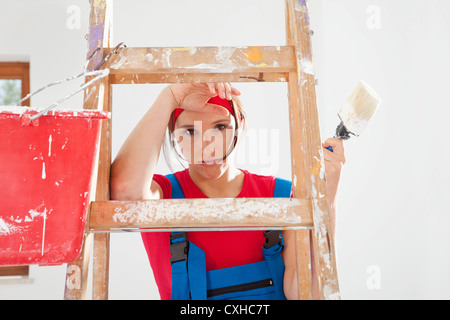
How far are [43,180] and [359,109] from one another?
61 cm

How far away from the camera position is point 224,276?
1.09 meters

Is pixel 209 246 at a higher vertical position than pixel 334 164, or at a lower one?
lower

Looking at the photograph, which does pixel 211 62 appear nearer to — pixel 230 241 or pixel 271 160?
pixel 230 241

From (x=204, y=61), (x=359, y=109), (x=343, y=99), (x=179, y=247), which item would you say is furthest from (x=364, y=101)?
(x=343, y=99)

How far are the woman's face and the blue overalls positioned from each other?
0.22m

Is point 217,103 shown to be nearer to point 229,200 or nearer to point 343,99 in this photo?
point 229,200

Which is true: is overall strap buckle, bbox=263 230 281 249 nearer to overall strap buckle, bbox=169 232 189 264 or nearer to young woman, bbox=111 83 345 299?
young woman, bbox=111 83 345 299

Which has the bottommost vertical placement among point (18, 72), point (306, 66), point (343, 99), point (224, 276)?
point (224, 276)

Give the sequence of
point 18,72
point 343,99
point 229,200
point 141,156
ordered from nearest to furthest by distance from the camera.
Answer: point 229,200 → point 141,156 → point 343,99 → point 18,72

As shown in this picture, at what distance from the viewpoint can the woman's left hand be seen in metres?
0.92

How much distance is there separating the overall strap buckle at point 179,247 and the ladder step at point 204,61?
0.45m

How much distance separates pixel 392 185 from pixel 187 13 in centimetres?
168

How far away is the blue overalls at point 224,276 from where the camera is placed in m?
1.06

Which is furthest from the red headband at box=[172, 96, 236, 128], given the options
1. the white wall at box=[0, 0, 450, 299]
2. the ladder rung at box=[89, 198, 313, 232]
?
the white wall at box=[0, 0, 450, 299]
